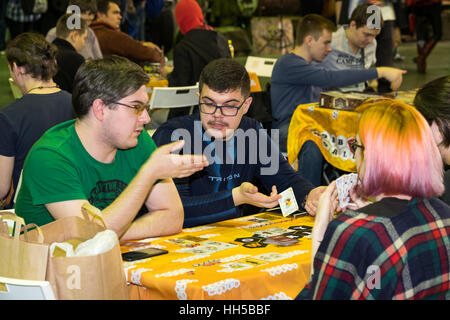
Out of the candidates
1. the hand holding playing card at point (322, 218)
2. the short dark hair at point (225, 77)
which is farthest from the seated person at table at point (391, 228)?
the short dark hair at point (225, 77)

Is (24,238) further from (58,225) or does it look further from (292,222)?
(292,222)

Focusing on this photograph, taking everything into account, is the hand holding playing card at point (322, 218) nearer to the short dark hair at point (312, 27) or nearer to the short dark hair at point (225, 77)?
the short dark hair at point (225, 77)

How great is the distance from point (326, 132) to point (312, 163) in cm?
26

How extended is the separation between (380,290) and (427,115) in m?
1.16

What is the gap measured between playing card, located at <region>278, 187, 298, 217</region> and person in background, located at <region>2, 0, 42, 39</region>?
6.93 m

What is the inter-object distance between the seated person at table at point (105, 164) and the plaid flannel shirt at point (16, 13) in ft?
22.1

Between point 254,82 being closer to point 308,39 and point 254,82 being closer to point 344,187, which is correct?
point 308,39

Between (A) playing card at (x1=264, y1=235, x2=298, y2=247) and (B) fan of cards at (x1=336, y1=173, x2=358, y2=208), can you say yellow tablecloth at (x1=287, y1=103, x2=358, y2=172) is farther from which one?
(B) fan of cards at (x1=336, y1=173, x2=358, y2=208)

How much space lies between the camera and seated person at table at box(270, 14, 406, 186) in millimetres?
5281

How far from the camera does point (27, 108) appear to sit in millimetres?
3629

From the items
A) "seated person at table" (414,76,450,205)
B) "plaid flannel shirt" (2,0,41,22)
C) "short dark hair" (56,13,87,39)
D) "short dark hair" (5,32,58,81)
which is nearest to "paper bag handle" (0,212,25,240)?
"seated person at table" (414,76,450,205)

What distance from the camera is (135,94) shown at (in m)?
2.55

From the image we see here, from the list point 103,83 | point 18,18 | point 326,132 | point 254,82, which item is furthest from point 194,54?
point 18,18
